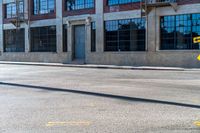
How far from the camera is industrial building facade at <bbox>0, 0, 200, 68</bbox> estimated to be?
35.8 m

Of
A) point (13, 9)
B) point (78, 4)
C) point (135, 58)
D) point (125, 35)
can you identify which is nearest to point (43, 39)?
point (78, 4)

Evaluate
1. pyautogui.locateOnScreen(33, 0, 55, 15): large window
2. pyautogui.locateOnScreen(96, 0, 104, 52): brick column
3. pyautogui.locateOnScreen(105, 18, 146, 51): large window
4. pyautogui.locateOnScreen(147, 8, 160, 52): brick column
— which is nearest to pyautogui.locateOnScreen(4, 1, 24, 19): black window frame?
pyautogui.locateOnScreen(33, 0, 55, 15): large window

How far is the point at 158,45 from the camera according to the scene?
37.4 metres

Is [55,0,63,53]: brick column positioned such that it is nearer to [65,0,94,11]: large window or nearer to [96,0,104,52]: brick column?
[65,0,94,11]: large window

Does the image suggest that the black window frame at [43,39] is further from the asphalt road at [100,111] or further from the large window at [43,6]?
→ the asphalt road at [100,111]

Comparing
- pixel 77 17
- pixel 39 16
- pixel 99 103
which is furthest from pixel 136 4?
pixel 99 103

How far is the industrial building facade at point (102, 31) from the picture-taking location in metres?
35.8

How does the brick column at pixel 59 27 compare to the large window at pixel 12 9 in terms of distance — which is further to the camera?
the large window at pixel 12 9

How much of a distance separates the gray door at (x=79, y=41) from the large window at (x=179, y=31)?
11.1 metres

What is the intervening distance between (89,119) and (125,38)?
31.2 m

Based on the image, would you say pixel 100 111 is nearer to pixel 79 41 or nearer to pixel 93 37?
pixel 93 37

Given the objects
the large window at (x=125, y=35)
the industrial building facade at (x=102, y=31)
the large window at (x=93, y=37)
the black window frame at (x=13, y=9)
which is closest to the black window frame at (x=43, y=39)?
the industrial building facade at (x=102, y=31)

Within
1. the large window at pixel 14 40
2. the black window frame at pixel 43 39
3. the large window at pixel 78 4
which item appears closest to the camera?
the large window at pixel 78 4

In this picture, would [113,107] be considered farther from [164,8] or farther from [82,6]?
[82,6]
